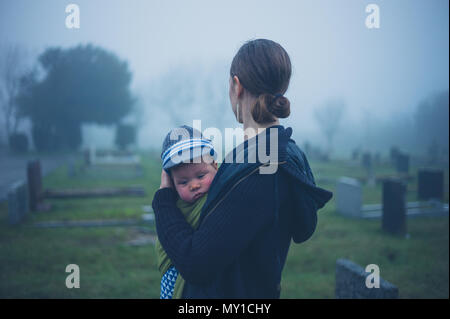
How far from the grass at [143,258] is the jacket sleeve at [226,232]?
3755mm

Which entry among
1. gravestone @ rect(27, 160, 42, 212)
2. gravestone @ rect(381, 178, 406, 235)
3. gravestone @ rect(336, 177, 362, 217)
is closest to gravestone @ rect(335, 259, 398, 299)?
gravestone @ rect(381, 178, 406, 235)

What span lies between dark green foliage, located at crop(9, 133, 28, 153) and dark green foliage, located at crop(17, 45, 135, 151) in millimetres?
1566

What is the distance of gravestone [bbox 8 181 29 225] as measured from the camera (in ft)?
25.4

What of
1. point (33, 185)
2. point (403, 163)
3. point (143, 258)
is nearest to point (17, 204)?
point (33, 185)

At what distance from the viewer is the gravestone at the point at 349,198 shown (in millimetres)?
8734

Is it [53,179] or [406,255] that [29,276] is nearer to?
[406,255]

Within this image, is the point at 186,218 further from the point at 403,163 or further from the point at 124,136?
the point at 124,136

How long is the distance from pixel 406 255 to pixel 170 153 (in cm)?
606

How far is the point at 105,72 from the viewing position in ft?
107

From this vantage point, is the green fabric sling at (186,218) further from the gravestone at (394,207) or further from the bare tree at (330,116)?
the bare tree at (330,116)

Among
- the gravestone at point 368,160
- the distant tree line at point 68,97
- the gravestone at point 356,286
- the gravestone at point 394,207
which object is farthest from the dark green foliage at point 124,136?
the gravestone at point 356,286

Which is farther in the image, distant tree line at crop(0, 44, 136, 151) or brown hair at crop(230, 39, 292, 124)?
distant tree line at crop(0, 44, 136, 151)
